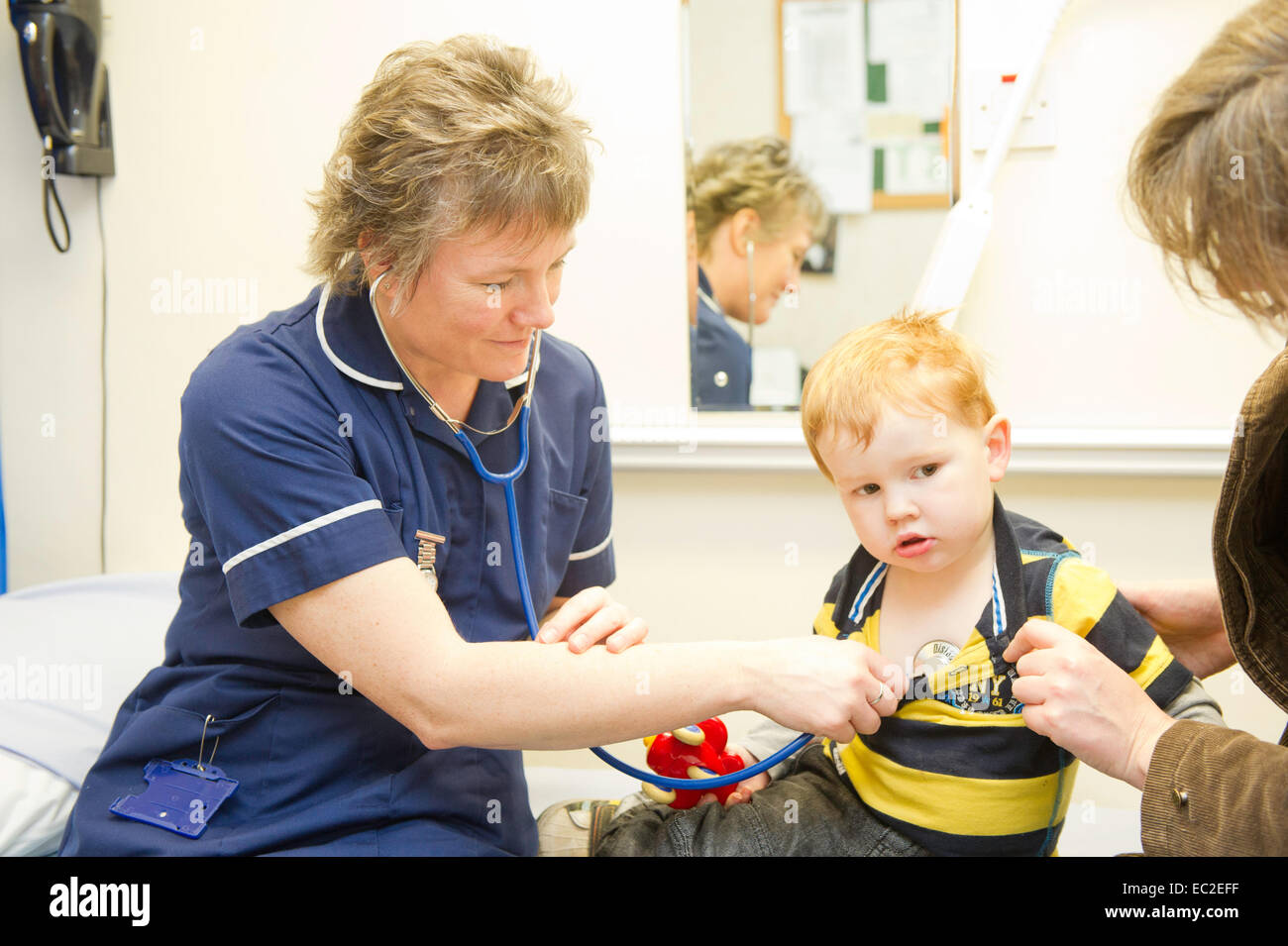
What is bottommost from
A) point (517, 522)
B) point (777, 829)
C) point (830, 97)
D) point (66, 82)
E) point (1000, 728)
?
point (777, 829)

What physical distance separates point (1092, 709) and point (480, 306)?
74 centimetres

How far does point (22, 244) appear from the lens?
2.27 m

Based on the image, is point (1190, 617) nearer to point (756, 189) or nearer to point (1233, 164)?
point (1233, 164)

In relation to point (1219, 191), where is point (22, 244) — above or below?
above

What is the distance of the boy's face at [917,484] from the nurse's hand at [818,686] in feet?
0.44

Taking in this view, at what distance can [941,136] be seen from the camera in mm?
1821

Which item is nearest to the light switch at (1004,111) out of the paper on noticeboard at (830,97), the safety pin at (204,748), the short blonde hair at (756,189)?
the paper on noticeboard at (830,97)

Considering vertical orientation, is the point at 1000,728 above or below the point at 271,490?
below

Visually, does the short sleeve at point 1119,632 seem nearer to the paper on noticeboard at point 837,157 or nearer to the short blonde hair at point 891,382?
the short blonde hair at point 891,382

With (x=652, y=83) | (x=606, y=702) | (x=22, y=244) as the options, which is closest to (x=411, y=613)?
(x=606, y=702)

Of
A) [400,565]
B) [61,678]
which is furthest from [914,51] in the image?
[61,678]

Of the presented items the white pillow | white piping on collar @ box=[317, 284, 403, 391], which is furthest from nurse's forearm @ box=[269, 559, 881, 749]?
Result: the white pillow
